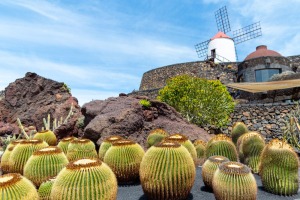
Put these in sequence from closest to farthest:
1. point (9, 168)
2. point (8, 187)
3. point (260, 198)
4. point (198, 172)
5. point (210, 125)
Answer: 1. point (8, 187)
2. point (260, 198)
3. point (9, 168)
4. point (198, 172)
5. point (210, 125)

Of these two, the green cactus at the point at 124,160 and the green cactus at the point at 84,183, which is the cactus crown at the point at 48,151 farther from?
the green cactus at the point at 84,183

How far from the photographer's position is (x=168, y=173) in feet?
13.9

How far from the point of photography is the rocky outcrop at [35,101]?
11.2 meters

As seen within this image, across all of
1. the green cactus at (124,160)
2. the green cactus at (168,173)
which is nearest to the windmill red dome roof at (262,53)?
the green cactus at (124,160)

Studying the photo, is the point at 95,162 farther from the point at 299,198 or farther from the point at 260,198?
the point at 299,198

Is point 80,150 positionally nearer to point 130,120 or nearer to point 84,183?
point 130,120

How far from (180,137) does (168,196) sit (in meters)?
1.74

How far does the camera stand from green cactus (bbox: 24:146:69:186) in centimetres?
476

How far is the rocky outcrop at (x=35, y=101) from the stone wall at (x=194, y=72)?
19.2 meters

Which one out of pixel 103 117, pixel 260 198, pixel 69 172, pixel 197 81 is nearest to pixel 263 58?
pixel 197 81

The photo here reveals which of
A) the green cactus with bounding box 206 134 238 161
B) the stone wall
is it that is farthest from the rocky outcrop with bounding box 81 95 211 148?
the stone wall

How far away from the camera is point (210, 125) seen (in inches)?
565

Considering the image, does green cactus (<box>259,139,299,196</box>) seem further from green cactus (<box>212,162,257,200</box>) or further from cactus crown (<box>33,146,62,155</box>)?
cactus crown (<box>33,146,62,155</box>)

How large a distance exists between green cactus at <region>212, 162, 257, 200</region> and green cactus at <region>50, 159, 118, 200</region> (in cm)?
141
